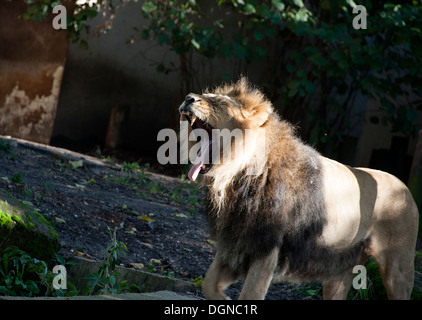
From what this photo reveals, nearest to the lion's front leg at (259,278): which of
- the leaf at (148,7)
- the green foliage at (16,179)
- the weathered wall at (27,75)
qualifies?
the green foliage at (16,179)

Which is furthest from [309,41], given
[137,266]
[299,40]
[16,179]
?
[137,266]

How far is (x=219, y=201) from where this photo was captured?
367 cm

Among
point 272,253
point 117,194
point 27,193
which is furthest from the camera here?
point 117,194

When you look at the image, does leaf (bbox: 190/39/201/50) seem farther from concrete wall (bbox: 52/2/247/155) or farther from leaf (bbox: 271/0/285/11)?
concrete wall (bbox: 52/2/247/155)

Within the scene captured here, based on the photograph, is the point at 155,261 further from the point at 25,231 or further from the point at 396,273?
the point at 396,273

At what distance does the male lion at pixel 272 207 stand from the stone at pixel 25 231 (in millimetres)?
1023

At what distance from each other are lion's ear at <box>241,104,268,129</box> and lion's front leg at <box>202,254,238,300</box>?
813 millimetres

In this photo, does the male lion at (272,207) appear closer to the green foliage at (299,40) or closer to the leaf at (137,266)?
the leaf at (137,266)

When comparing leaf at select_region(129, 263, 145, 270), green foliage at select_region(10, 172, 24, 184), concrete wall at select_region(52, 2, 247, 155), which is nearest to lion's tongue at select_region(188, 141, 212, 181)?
leaf at select_region(129, 263, 145, 270)

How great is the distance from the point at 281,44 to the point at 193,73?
4.91ft

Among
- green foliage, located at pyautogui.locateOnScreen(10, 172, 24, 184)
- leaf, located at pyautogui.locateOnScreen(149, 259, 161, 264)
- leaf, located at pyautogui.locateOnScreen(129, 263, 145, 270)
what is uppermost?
green foliage, located at pyautogui.locateOnScreen(10, 172, 24, 184)

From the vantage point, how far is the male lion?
3.53m
